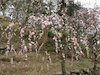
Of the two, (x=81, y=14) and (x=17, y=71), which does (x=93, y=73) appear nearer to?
(x=17, y=71)

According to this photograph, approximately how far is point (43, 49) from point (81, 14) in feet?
14.8

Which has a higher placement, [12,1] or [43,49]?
[12,1]

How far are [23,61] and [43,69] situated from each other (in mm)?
2667

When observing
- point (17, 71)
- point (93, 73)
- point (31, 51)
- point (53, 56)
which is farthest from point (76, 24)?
point (17, 71)

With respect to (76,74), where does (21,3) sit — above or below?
above

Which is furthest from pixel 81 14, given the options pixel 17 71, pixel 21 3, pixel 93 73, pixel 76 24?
pixel 21 3


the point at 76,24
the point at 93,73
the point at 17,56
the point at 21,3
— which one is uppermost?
the point at 21,3

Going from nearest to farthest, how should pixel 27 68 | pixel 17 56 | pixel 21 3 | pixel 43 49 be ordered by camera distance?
pixel 27 68, pixel 17 56, pixel 43 49, pixel 21 3

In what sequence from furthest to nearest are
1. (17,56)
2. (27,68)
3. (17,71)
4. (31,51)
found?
(31,51)
(17,56)
(27,68)
(17,71)

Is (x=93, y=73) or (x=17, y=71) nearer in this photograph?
(x=17, y=71)

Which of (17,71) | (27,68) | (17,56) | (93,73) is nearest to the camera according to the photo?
(17,71)

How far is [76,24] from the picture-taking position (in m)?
17.4

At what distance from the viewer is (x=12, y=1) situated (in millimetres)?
31422

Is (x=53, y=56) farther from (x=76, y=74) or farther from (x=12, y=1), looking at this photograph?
(x=12, y=1)
